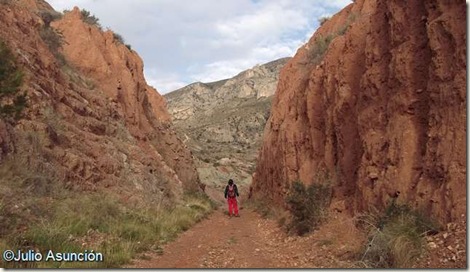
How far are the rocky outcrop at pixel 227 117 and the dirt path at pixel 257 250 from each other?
130 ft

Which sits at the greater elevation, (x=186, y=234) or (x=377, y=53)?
(x=377, y=53)

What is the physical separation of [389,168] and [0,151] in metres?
8.36

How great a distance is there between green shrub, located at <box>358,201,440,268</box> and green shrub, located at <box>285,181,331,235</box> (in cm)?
353

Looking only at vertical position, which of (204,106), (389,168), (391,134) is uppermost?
(204,106)

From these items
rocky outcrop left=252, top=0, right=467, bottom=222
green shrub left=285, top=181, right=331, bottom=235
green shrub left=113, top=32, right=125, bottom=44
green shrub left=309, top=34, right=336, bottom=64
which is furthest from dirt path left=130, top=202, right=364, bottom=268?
green shrub left=113, top=32, right=125, bottom=44

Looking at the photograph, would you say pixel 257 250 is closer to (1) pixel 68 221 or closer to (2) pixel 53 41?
(1) pixel 68 221

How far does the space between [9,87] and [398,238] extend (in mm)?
9605

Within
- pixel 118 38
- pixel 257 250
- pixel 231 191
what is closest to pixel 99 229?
pixel 257 250

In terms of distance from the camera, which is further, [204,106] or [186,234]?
[204,106]

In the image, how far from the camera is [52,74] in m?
17.8

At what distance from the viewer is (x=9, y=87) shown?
37.8 feet

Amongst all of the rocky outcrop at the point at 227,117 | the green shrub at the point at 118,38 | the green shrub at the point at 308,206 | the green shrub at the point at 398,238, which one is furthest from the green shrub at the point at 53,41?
the rocky outcrop at the point at 227,117

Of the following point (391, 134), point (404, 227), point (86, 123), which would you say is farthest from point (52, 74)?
point (404, 227)

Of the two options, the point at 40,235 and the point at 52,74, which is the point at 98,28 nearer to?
the point at 52,74
